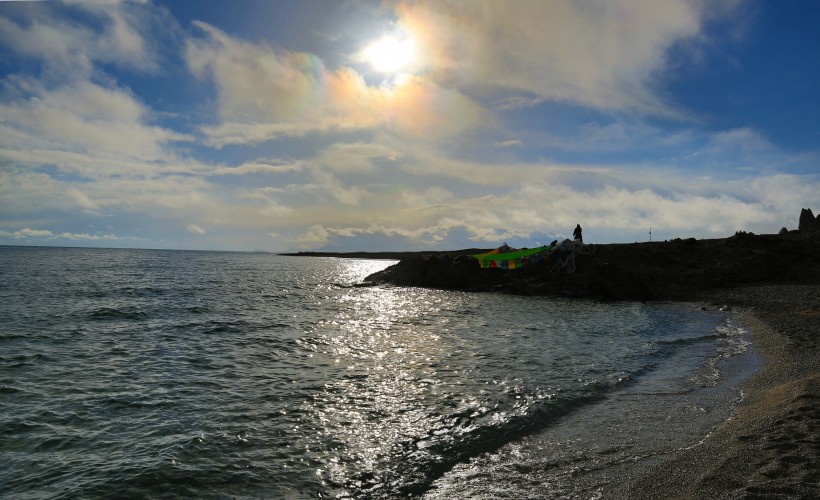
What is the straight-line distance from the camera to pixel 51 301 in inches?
1276

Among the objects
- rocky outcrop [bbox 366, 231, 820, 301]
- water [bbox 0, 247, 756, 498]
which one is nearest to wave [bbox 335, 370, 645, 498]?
water [bbox 0, 247, 756, 498]

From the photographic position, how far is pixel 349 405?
1153 cm

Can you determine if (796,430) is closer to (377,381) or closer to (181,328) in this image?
(377,381)

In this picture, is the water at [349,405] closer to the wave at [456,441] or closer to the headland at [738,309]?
the wave at [456,441]

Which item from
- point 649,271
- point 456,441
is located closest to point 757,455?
point 456,441

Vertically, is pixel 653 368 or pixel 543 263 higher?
pixel 543 263

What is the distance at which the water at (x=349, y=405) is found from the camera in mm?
7707

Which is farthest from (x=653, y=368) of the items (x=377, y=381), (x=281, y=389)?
(x=281, y=389)

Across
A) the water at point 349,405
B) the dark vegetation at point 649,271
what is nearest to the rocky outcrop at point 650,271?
the dark vegetation at point 649,271

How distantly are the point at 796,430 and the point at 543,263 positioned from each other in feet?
128

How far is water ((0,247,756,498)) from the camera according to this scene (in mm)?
7707

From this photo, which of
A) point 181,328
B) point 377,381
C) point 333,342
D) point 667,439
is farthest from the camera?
point 181,328

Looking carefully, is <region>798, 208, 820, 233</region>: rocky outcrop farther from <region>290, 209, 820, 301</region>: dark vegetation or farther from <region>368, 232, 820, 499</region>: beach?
<region>368, 232, 820, 499</region>: beach

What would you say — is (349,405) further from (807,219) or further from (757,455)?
(807,219)
